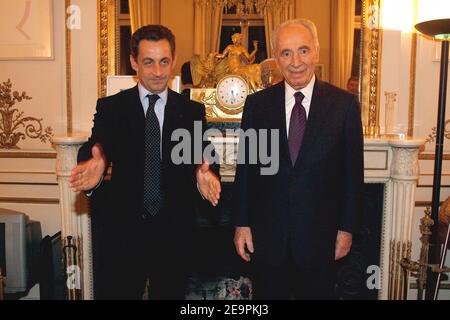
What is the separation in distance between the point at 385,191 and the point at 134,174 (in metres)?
1.61

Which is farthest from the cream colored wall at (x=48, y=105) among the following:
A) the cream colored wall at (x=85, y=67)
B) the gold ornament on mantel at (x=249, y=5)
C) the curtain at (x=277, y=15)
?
the curtain at (x=277, y=15)

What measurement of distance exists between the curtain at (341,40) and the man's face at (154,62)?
4.54 ft

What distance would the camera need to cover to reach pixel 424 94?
2691 mm

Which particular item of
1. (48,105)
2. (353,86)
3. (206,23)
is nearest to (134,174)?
(206,23)

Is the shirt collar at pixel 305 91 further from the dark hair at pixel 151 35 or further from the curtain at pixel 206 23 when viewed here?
the curtain at pixel 206 23

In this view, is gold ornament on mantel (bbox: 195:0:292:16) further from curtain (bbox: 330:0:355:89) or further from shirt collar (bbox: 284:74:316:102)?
shirt collar (bbox: 284:74:316:102)

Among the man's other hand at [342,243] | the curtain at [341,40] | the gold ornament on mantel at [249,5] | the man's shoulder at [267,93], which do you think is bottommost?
the man's other hand at [342,243]

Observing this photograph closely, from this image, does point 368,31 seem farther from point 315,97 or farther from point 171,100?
point 171,100

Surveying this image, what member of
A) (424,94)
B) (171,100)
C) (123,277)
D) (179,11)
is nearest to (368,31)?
(424,94)

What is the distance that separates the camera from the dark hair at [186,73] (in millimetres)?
2594

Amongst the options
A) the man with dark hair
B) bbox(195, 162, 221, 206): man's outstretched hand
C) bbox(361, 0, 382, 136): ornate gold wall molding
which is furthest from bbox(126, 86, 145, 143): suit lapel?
bbox(361, 0, 382, 136): ornate gold wall molding

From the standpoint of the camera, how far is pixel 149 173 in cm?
152

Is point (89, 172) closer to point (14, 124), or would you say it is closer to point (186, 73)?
point (186, 73)
